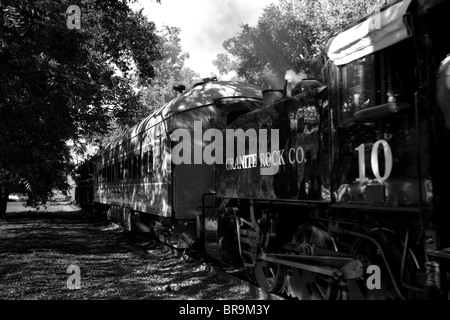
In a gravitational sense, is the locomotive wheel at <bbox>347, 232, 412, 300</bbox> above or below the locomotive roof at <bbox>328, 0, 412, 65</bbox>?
below

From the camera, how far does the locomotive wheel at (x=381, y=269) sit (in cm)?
399

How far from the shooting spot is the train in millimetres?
3363

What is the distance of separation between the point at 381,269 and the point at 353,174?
0.92 metres

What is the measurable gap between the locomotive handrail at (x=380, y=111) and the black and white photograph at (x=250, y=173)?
0.02 meters

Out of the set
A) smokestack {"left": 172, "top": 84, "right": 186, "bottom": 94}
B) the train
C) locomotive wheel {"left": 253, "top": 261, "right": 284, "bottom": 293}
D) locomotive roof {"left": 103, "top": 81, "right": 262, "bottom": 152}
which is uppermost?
smokestack {"left": 172, "top": 84, "right": 186, "bottom": 94}

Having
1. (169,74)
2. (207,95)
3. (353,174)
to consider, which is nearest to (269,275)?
(353,174)

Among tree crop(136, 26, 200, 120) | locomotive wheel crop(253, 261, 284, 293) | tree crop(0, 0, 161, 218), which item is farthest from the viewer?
tree crop(136, 26, 200, 120)

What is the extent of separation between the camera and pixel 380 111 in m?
3.69

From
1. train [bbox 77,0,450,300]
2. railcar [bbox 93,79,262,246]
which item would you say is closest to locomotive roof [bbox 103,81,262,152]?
railcar [bbox 93,79,262,246]

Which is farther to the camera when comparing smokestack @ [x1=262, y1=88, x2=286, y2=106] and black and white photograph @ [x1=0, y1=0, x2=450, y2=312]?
smokestack @ [x1=262, y1=88, x2=286, y2=106]

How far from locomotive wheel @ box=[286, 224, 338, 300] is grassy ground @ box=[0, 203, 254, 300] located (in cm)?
117

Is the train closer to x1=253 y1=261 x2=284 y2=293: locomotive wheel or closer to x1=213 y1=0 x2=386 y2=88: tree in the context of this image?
x1=253 y1=261 x2=284 y2=293: locomotive wheel

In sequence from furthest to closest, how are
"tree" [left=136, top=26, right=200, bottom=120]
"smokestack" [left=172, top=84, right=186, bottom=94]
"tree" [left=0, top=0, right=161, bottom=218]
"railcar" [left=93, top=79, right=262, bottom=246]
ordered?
"tree" [left=136, top=26, right=200, bottom=120] → "smokestack" [left=172, top=84, right=186, bottom=94] → "railcar" [left=93, top=79, right=262, bottom=246] → "tree" [left=0, top=0, right=161, bottom=218]

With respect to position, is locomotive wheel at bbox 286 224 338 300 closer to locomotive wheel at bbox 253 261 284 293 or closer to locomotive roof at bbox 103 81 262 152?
locomotive wheel at bbox 253 261 284 293
